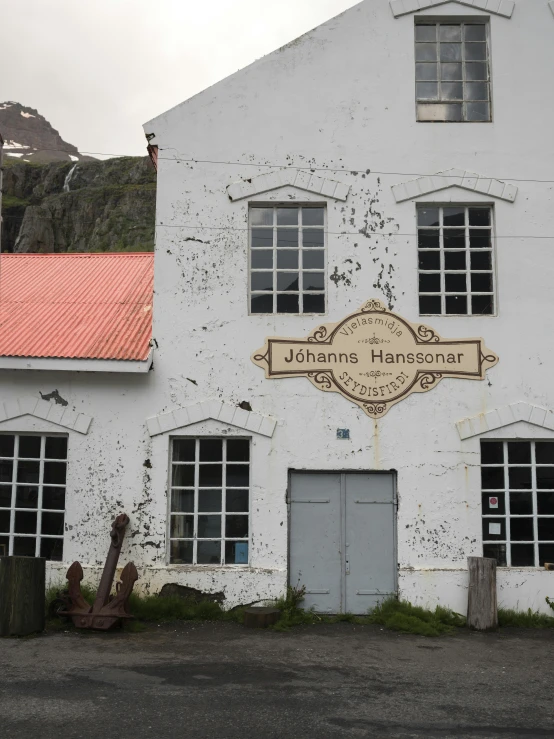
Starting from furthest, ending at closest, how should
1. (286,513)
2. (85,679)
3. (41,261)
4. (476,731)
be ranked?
(41,261), (286,513), (85,679), (476,731)

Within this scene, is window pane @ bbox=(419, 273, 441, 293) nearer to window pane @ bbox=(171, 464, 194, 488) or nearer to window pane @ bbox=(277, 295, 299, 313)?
window pane @ bbox=(277, 295, 299, 313)

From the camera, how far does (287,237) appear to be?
10969mm

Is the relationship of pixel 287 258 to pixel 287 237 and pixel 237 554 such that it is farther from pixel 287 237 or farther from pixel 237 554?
pixel 237 554

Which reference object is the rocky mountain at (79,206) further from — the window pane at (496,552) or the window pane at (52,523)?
the window pane at (496,552)

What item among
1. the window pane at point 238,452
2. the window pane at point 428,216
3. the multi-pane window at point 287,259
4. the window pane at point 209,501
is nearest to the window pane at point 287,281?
the multi-pane window at point 287,259

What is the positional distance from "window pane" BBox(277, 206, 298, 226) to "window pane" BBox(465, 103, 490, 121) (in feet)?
9.65

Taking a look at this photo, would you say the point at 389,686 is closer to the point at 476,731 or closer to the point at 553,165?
the point at 476,731

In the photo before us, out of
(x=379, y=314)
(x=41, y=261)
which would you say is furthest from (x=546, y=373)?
(x=41, y=261)

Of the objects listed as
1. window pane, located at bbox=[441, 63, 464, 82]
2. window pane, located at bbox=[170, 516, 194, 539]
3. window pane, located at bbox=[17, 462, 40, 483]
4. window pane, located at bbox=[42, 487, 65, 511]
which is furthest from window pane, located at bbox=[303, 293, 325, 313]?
window pane, located at bbox=[17, 462, 40, 483]

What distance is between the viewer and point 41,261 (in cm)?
1480

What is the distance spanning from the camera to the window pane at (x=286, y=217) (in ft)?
36.0

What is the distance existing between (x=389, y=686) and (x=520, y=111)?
8.13m

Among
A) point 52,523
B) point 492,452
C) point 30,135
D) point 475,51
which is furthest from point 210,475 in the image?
point 30,135

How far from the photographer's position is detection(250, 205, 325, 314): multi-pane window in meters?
10.8
